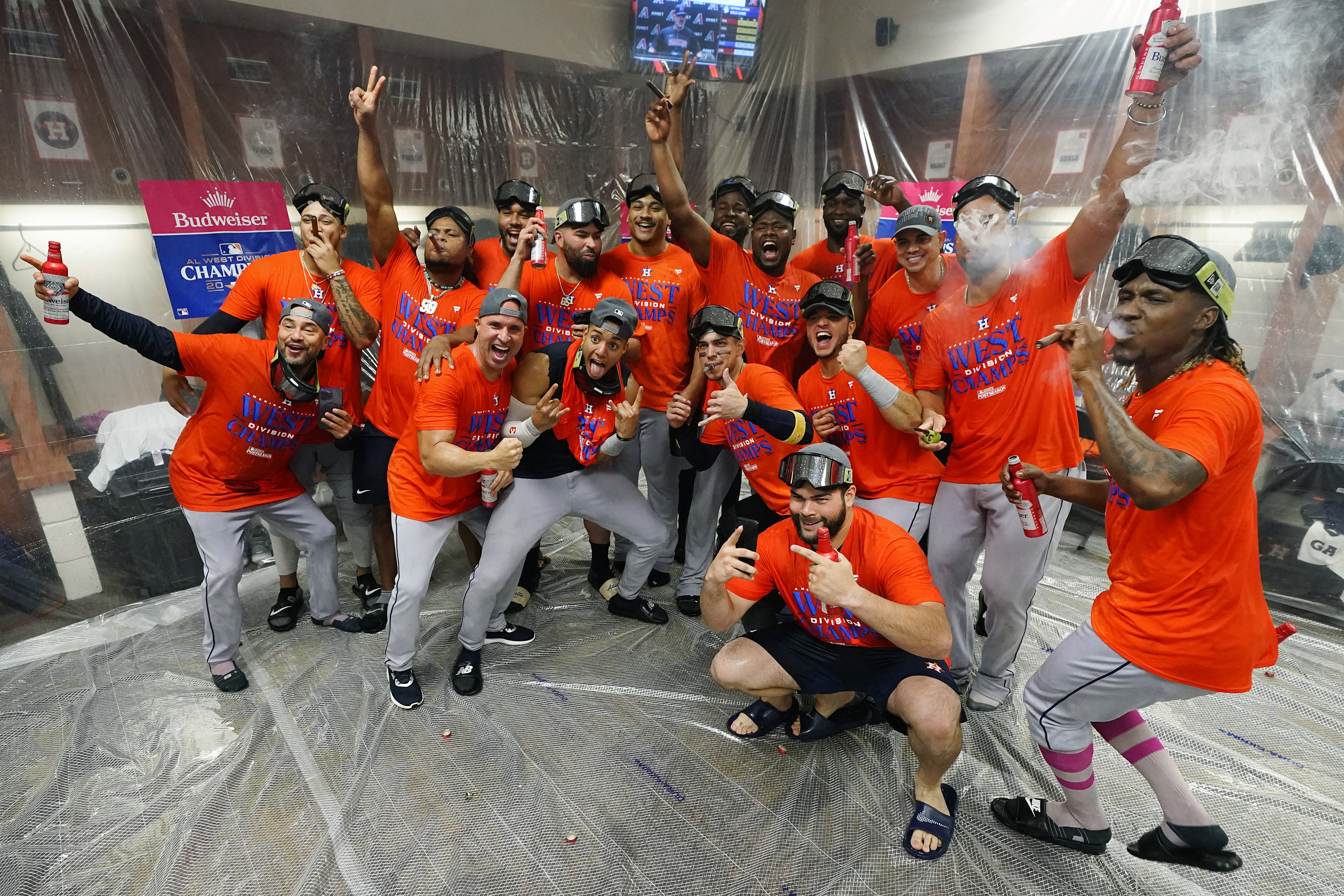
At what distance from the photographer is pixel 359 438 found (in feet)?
12.2

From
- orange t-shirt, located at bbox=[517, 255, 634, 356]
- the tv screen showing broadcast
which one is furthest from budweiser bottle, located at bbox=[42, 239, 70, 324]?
the tv screen showing broadcast

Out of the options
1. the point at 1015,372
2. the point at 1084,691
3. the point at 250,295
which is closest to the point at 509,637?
the point at 250,295

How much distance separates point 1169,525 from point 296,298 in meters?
3.94

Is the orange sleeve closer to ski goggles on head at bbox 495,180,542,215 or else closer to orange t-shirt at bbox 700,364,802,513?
ski goggles on head at bbox 495,180,542,215

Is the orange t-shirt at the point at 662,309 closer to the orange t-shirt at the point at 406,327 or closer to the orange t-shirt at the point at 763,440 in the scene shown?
the orange t-shirt at the point at 763,440

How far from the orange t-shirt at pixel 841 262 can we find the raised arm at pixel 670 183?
2.39 feet

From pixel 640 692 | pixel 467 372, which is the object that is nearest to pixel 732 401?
pixel 467 372

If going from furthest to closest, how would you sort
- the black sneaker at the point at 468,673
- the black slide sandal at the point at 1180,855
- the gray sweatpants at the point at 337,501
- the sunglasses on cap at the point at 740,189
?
the sunglasses on cap at the point at 740,189 < the gray sweatpants at the point at 337,501 < the black sneaker at the point at 468,673 < the black slide sandal at the point at 1180,855

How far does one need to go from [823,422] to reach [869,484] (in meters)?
0.37

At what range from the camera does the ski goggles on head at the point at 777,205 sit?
142 inches

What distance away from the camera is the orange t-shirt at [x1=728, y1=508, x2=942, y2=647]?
95.5 inches

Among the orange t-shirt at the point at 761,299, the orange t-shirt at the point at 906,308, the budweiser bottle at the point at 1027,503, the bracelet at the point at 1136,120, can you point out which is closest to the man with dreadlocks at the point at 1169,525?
the budweiser bottle at the point at 1027,503

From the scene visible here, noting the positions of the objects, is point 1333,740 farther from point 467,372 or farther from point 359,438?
point 359,438

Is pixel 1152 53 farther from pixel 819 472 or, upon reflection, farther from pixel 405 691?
pixel 405 691
